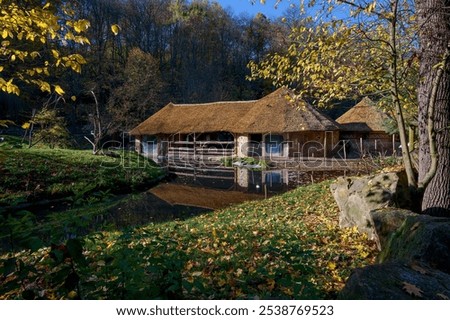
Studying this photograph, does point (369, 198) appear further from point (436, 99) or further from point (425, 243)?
point (425, 243)

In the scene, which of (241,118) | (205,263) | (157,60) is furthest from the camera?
(157,60)

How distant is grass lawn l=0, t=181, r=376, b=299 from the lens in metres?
2.48

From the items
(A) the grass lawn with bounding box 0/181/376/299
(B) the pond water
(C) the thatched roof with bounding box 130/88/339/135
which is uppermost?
(C) the thatched roof with bounding box 130/88/339/135

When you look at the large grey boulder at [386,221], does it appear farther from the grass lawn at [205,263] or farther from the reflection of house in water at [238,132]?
the reflection of house in water at [238,132]

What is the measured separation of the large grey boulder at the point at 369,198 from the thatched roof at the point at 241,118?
17.3 metres

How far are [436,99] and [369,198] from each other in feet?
6.63

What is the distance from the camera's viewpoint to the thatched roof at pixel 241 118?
25406mm

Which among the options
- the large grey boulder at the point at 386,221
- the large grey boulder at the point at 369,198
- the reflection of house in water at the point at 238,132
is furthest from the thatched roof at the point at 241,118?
the large grey boulder at the point at 386,221

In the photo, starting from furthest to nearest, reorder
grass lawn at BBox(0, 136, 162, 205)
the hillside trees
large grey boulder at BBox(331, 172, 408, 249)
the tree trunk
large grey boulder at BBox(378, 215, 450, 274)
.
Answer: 1. the hillside trees
2. grass lawn at BBox(0, 136, 162, 205)
3. large grey boulder at BBox(331, 172, 408, 249)
4. the tree trunk
5. large grey boulder at BBox(378, 215, 450, 274)

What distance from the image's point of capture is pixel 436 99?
193 inches

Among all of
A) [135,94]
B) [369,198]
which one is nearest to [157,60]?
[135,94]

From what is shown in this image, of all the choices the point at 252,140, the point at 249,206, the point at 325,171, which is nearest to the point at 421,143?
the point at 249,206

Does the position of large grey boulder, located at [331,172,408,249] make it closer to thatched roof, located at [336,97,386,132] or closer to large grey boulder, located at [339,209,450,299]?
large grey boulder, located at [339,209,450,299]

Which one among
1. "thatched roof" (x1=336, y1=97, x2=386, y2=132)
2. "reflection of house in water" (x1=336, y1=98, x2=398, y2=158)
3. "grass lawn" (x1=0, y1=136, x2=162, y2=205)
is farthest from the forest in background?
"grass lawn" (x1=0, y1=136, x2=162, y2=205)
